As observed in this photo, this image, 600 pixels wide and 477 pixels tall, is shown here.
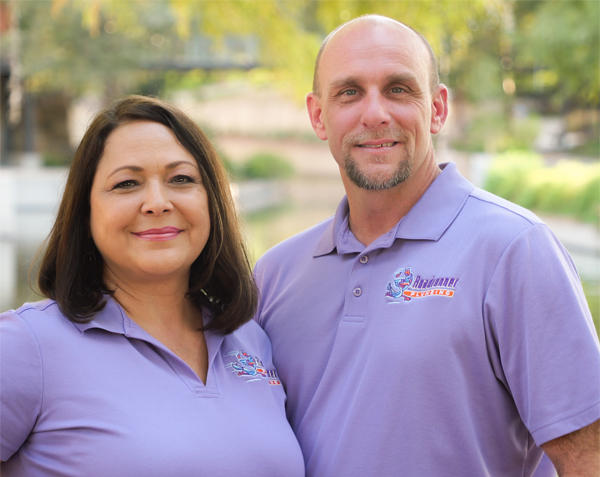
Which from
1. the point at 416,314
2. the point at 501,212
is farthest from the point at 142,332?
the point at 501,212

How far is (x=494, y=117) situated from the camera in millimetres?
29047

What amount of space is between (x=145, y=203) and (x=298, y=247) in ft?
2.80

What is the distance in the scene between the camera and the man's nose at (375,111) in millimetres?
2459

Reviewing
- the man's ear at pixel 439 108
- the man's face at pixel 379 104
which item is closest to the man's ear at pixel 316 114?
the man's face at pixel 379 104

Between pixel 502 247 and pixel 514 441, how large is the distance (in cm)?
62

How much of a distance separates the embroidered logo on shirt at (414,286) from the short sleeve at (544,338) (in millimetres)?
139

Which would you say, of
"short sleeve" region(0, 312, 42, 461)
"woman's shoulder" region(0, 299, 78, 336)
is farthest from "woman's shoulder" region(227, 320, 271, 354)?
"short sleeve" region(0, 312, 42, 461)

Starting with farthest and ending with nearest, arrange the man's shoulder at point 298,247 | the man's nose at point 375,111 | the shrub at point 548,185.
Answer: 1. the shrub at point 548,185
2. the man's shoulder at point 298,247
3. the man's nose at point 375,111

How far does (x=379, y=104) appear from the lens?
2.49 metres

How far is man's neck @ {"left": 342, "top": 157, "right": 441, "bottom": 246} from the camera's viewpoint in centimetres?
253

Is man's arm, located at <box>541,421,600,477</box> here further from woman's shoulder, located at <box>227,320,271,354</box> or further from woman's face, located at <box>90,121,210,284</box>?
woman's face, located at <box>90,121,210,284</box>

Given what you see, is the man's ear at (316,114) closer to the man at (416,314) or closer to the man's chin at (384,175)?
the man at (416,314)

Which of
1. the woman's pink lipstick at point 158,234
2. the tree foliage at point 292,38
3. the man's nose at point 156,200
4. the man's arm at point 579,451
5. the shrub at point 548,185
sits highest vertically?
the tree foliage at point 292,38

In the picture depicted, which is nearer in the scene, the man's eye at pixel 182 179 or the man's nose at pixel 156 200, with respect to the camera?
the man's nose at pixel 156 200
